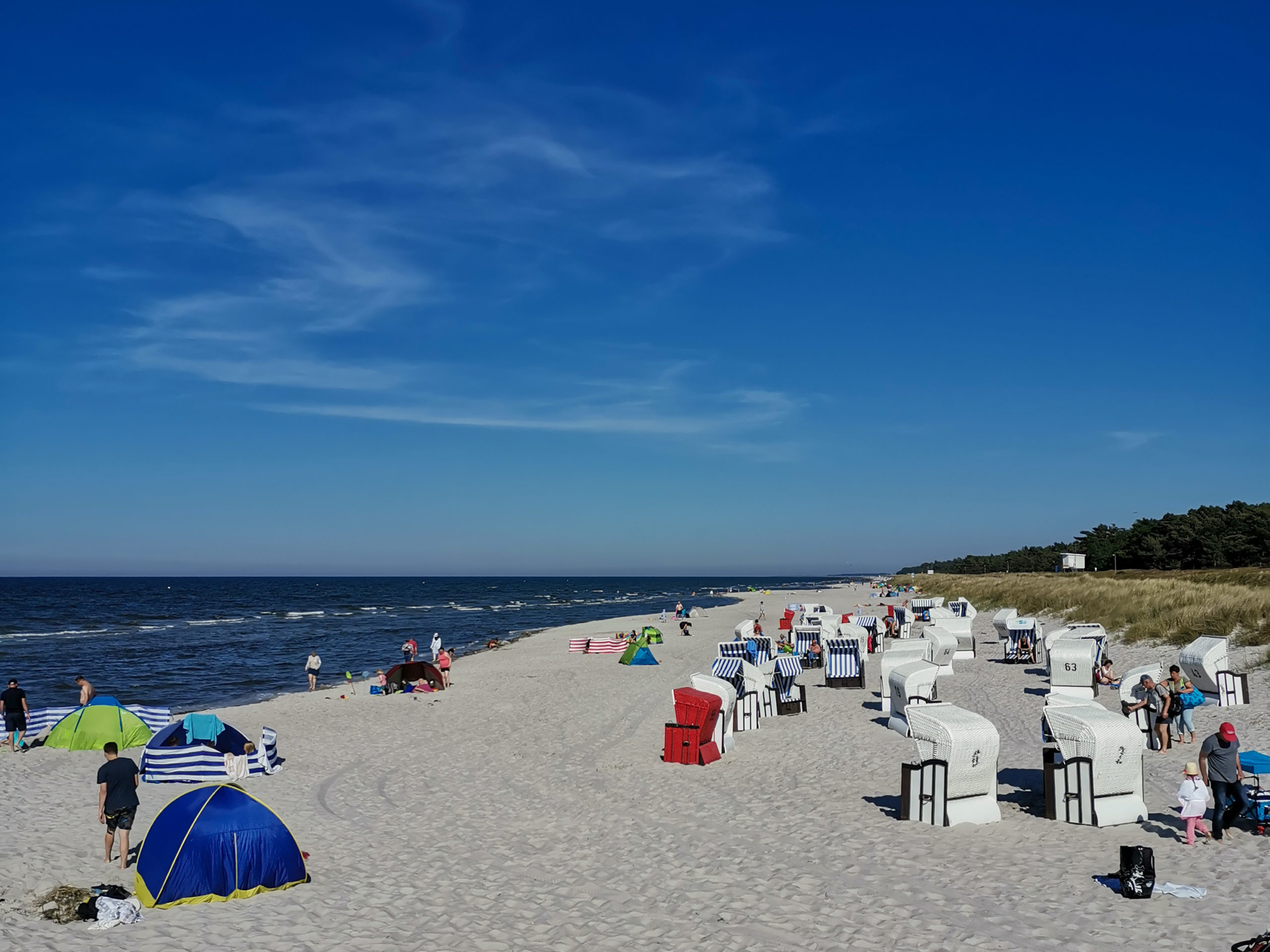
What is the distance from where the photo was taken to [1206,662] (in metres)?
17.0

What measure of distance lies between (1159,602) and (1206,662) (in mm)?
14196

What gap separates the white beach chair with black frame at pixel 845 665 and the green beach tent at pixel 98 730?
1567 centimetres

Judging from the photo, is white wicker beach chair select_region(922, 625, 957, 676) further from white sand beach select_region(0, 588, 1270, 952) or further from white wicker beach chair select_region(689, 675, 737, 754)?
white wicker beach chair select_region(689, 675, 737, 754)

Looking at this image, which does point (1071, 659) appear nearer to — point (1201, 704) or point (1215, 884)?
point (1201, 704)

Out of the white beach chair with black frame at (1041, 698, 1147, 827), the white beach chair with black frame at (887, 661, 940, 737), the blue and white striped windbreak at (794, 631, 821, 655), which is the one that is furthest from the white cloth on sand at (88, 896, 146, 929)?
the blue and white striped windbreak at (794, 631, 821, 655)

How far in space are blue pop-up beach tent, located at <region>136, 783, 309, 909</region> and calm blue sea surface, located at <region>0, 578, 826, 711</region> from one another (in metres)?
17.5

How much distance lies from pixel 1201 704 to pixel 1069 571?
209ft

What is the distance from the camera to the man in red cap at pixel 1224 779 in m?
9.39

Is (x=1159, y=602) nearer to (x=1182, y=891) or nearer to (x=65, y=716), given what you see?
(x=1182, y=891)

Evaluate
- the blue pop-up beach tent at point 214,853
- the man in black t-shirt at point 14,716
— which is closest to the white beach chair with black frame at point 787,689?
the blue pop-up beach tent at point 214,853

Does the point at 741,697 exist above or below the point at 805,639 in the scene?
below

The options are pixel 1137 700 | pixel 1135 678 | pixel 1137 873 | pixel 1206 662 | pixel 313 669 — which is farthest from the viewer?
pixel 313 669

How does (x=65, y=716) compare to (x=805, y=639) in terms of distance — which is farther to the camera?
(x=805, y=639)

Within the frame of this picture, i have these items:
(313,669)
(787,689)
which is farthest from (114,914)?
(313,669)
